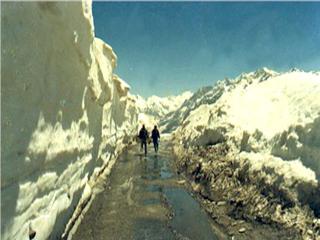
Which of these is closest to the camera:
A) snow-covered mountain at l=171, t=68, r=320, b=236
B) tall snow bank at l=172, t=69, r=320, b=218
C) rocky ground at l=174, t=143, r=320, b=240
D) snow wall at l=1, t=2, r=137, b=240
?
snow wall at l=1, t=2, r=137, b=240

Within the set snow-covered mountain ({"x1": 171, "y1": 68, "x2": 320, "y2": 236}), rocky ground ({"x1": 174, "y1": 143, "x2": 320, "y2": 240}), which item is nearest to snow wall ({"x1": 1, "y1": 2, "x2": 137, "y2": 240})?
rocky ground ({"x1": 174, "y1": 143, "x2": 320, "y2": 240})

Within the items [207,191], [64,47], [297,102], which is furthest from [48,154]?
[297,102]

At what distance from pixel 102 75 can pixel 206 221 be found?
392 inches

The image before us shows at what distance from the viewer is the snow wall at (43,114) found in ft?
23.1

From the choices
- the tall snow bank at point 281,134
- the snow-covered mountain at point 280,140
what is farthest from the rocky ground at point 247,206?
the tall snow bank at point 281,134

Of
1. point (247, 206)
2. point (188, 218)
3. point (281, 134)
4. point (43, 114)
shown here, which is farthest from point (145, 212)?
point (43, 114)

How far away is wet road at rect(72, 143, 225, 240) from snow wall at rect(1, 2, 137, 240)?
956 millimetres

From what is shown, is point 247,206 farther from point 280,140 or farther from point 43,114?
point 43,114

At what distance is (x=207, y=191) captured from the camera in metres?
15.6

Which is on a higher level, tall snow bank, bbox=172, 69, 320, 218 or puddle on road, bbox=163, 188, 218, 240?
tall snow bank, bbox=172, 69, 320, 218

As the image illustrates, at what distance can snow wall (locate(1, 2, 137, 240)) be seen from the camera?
7027 millimetres

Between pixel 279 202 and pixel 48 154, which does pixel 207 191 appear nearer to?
pixel 279 202

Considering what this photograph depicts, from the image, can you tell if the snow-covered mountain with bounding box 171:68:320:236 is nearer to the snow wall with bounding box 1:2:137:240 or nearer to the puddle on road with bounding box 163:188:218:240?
the puddle on road with bounding box 163:188:218:240

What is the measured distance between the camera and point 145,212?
13141 mm
